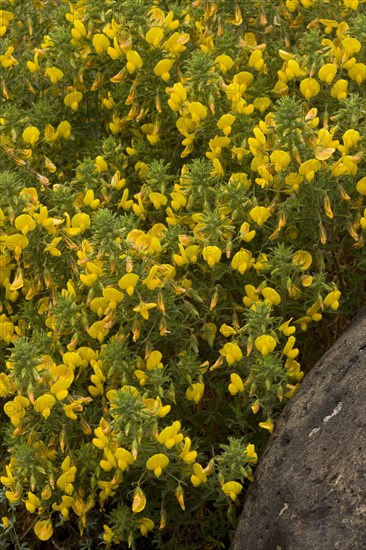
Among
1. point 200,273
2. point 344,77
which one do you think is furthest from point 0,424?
point 344,77

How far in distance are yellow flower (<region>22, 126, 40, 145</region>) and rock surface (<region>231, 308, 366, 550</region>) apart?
1.35m

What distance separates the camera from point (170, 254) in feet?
12.2

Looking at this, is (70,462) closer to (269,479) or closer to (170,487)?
(170,487)

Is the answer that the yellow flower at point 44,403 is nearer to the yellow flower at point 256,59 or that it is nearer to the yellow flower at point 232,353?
the yellow flower at point 232,353

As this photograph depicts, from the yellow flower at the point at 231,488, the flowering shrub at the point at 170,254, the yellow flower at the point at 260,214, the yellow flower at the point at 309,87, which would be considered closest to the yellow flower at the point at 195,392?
the flowering shrub at the point at 170,254

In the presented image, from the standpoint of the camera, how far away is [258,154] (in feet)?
11.9

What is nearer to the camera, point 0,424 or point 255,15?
point 0,424

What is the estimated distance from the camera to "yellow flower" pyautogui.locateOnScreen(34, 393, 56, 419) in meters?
3.29

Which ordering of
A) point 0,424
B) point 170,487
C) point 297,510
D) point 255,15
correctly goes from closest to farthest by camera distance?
1. point 297,510
2. point 170,487
3. point 0,424
4. point 255,15

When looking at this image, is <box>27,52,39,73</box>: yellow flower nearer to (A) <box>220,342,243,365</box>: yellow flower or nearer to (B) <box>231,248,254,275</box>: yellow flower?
(B) <box>231,248,254,275</box>: yellow flower

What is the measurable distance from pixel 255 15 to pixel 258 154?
87cm

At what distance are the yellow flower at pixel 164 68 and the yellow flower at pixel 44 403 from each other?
1.25m

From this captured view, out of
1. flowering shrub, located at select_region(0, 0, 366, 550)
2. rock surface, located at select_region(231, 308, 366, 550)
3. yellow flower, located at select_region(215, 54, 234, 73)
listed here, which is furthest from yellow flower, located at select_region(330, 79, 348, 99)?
rock surface, located at select_region(231, 308, 366, 550)

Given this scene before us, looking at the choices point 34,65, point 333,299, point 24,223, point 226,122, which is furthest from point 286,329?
point 34,65
